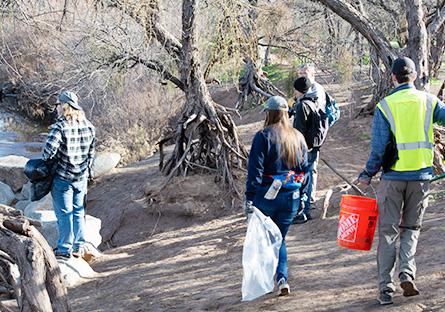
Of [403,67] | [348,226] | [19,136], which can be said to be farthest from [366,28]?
[19,136]

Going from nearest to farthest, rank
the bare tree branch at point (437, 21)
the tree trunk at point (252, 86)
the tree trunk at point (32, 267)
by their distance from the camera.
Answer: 1. the tree trunk at point (32, 267)
2. the bare tree branch at point (437, 21)
3. the tree trunk at point (252, 86)

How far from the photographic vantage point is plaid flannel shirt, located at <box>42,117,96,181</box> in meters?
6.88

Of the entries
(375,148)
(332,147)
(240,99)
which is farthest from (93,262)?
(240,99)

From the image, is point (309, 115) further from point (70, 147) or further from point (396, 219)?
point (396, 219)

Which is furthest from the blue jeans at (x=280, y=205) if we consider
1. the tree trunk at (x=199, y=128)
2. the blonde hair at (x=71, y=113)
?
the tree trunk at (x=199, y=128)

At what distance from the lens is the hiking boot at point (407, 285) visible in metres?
4.83

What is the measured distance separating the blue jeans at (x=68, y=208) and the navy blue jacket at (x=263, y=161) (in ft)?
8.72

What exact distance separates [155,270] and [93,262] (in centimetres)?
125

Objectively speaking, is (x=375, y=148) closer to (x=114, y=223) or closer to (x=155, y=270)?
(x=155, y=270)

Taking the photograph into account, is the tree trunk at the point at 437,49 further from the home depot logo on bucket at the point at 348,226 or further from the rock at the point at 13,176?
the rock at the point at 13,176

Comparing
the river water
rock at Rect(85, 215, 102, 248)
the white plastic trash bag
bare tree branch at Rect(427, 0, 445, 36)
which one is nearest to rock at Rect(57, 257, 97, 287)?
rock at Rect(85, 215, 102, 248)

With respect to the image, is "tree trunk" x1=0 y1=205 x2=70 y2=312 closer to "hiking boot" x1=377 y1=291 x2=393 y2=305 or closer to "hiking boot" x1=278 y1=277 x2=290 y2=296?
"hiking boot" x1=278 y1=277 x2=290 y2=296

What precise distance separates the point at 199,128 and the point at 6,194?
6316 millimetres

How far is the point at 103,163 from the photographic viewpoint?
15484mm
